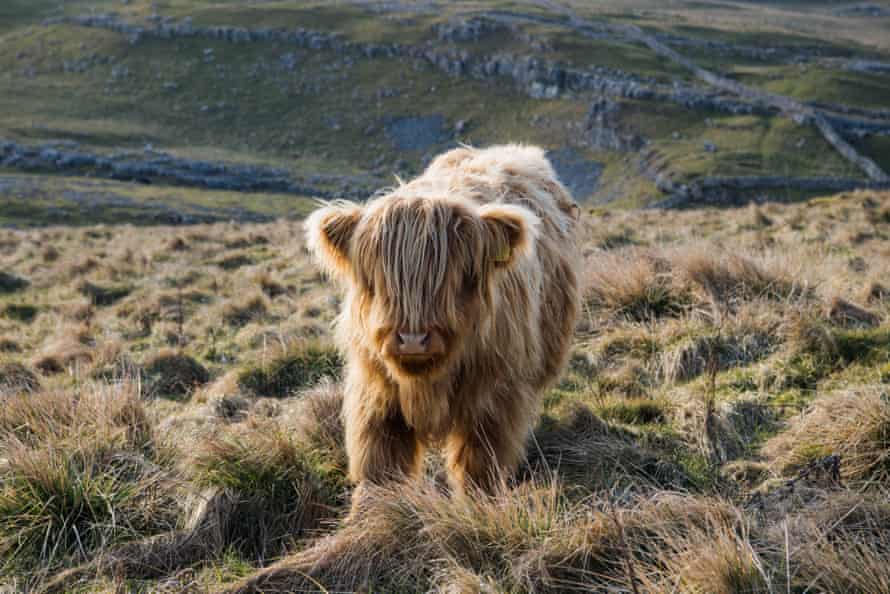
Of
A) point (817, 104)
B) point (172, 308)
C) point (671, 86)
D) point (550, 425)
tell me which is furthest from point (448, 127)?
point (550, 425)

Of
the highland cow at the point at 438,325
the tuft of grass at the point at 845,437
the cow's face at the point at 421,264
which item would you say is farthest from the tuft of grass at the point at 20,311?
the tuft of grass at the point at 845,437

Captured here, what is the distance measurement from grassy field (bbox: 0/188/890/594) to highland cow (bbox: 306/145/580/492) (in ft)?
0.97

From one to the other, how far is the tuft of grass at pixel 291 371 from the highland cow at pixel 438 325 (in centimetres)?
190

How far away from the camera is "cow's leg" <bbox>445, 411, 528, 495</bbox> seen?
3930mm

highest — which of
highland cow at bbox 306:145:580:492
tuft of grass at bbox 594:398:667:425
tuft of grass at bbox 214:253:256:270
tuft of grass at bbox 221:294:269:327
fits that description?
highland cow at bbox 306:145:580:492

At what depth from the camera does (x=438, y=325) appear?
348 centimetres

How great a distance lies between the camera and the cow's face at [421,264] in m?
3.49

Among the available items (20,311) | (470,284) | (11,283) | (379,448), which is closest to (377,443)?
(379,448)

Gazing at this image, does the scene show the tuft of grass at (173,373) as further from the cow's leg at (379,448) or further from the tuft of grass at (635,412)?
the tuft of grass at (635,412)

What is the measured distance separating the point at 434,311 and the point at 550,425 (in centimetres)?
170

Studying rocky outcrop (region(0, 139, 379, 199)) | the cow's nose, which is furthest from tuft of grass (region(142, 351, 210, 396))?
rocky outcrop (region(0, 139, 379, 199))

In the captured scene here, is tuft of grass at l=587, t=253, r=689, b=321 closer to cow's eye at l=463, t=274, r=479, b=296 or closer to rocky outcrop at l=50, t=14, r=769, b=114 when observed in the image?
cow's eye at l=463, t=274, r=479, b=296

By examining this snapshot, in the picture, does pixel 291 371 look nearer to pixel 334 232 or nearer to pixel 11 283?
A: pixel 334 232

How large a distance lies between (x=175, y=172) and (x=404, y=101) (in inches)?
1023
